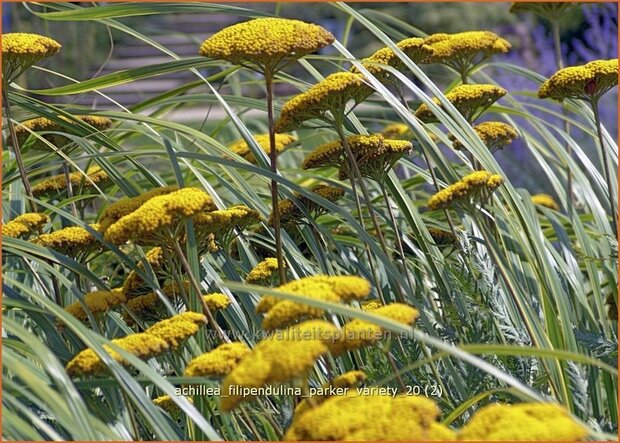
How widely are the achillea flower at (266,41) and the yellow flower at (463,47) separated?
551 mm

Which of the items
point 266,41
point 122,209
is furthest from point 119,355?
point 266,41

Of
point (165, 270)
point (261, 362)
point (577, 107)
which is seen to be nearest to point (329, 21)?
point (577, 107)

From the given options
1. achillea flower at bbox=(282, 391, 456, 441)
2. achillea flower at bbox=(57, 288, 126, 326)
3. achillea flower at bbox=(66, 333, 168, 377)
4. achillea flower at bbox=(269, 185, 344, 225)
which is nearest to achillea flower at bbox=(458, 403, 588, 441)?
achillea flower at bbox=(282, 391, 456, 441)

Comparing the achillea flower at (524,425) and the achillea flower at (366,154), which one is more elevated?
the achillea flower at (366,154)

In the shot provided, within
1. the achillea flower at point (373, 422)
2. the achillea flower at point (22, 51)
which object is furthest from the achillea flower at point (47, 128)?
the achillea flower at point (373, 422)

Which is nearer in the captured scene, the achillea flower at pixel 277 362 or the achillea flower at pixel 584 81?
the achillea flower at pixel 277 362

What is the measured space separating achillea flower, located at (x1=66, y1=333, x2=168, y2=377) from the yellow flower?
1063 millimetres

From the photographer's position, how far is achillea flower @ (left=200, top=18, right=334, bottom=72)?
1.60m

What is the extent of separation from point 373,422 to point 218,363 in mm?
319

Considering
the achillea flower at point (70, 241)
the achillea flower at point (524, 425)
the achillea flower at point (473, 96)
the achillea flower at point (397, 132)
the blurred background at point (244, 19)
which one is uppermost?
the achillea flower at point (473, 96)

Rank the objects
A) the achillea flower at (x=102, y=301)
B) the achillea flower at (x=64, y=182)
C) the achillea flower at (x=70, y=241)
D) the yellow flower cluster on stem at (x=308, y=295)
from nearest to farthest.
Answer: the yellow flower cluster on stem at (x=308, y=295) < the achillea flower at (x=102, y=301) < the achillea flower at (x=70, y=241) < the achillea flower at (x=64, y=182)

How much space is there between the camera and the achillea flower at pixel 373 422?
3.40 ft

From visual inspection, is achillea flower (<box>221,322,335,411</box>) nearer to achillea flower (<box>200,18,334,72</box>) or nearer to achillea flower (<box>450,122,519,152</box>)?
achillea flower (<box>200,18,334,72</box>)

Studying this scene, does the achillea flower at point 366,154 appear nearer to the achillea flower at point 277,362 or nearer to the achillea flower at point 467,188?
the achillea flower at point 467,188
